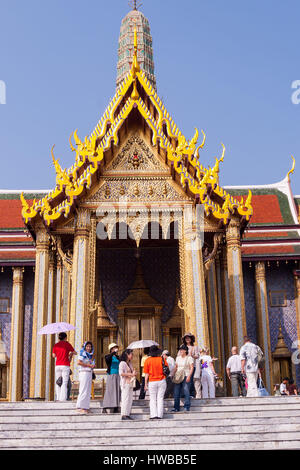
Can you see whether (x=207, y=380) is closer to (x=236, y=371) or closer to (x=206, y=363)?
(x=206, y=363)

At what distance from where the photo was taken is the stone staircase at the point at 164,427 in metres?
8.77

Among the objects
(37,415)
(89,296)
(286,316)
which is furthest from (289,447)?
(286,316)

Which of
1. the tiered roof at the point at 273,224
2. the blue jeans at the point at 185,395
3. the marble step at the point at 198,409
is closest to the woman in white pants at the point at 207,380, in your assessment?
the marble step at the point at 198,409

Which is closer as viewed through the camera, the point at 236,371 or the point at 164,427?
the point at 164,427

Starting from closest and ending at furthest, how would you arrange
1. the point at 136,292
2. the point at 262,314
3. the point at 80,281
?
the point at 80,281, the point at 136,292, the point at 262,314

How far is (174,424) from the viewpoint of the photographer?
941cm

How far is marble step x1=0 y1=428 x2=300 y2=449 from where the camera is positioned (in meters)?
8.80

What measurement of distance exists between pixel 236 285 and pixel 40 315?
15.6ft

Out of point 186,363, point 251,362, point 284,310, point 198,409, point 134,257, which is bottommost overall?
point 198,409

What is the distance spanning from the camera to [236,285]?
50.7 ft

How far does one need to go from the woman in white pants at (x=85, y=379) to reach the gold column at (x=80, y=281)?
128 inches

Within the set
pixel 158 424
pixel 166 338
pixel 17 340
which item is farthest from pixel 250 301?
pixel 158 424

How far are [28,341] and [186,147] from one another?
844 cm
